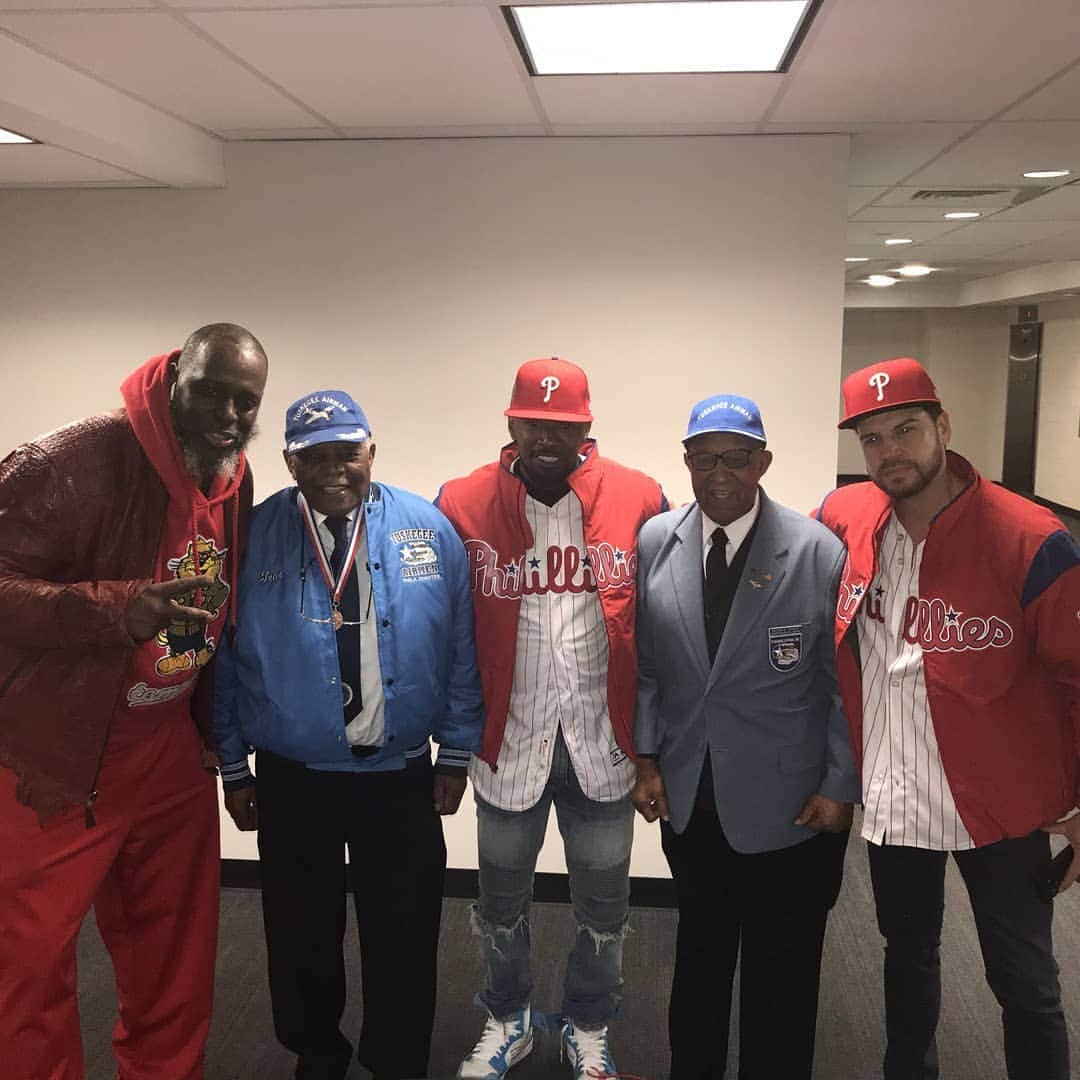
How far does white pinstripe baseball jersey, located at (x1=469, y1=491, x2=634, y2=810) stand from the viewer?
7.29 feet

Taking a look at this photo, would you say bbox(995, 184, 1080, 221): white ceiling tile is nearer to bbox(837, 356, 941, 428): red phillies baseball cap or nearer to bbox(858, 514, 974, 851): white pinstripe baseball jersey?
bbox(837, 356, 941, 428): red phillies baseball cap

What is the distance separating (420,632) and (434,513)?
308mm

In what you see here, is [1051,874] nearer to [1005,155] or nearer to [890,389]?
[890,389]

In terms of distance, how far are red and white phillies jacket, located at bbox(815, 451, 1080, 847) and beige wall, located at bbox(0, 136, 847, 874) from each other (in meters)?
1.33

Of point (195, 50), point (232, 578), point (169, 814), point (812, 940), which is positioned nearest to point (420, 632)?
point (232, 578)

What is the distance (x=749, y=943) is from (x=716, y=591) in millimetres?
839

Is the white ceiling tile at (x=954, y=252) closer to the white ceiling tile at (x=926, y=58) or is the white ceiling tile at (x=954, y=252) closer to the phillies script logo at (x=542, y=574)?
the white ceiling tile at (x=926, y=58)

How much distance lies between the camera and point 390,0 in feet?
6.29

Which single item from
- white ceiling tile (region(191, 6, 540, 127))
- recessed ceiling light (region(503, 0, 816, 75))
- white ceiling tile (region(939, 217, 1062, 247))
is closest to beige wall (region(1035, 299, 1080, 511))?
white ceiling tile (region(939, 217, 1062, 247))

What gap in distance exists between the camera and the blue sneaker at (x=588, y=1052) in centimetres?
234

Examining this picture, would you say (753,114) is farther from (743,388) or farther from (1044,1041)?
(1044,1041)

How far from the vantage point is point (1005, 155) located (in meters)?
3.56

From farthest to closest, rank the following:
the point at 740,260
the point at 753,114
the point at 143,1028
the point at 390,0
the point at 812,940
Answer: the point at 740,260 < the point at 753,114 < the point at 143,1028 < the point at 812,940 < the point at 390,0

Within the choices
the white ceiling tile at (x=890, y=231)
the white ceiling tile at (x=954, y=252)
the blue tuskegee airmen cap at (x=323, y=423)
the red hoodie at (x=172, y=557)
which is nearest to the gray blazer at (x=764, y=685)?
the blue tuskegee airmen cap at (x=323, y=423)
